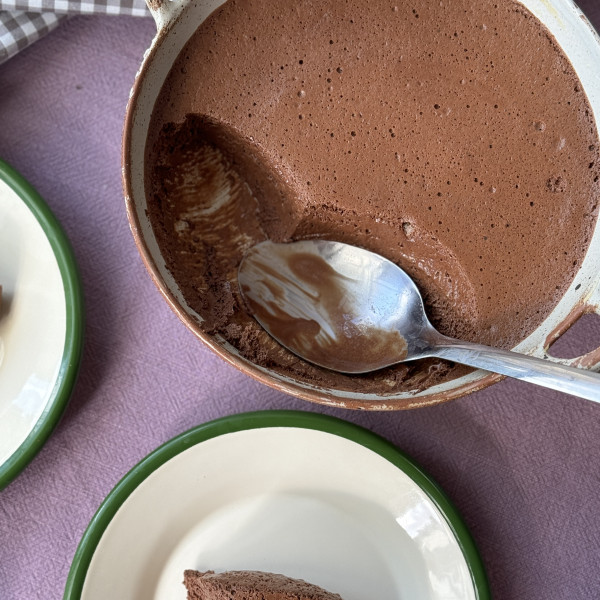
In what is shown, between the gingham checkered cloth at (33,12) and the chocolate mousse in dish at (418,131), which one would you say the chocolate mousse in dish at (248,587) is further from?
the gingham checkered cloth at (33,12)

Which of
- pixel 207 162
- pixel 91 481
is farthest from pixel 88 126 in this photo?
pixel 91 481

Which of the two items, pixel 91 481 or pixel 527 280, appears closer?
pixel 527 280

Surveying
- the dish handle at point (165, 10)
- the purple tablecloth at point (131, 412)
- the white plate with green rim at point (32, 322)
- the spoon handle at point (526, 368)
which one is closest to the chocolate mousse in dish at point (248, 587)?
the purple tablecloth at point (131, 412)

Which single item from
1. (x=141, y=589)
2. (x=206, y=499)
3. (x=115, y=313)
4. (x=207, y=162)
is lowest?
(x=141, y=589)

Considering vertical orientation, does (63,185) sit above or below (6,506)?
above

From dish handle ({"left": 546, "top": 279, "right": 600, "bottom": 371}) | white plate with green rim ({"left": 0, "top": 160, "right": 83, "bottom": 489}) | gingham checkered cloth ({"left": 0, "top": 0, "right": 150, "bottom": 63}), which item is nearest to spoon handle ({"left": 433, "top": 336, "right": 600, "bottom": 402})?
dish handle ({"left": 546, "top": 279, "right": 600, "bottom": 371})

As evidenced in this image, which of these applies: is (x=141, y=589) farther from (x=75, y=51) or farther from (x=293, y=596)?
(x=75, y=51)
